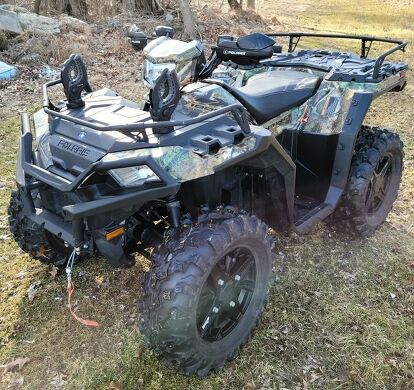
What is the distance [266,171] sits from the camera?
9.84 ft

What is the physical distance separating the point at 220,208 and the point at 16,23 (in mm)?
8833

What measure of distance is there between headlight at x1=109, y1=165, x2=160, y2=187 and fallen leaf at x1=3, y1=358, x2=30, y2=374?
1.37 m

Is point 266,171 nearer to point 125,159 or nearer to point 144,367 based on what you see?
point 125,159

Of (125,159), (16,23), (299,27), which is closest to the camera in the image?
(125,159)

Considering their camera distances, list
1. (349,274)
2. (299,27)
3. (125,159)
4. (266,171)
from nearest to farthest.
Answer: (125,159)
(266,171)
(349,274)
(299,27)

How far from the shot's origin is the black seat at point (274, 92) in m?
3.01

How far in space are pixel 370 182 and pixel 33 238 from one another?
260 centimetres

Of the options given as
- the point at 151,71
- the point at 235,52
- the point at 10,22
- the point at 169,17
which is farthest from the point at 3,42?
the point at 151,71

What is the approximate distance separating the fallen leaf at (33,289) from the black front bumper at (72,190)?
0.92 metres

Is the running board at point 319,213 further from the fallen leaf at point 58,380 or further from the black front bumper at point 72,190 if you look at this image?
the fallen leaf at point 58,380

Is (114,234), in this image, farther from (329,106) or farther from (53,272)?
(329,106)

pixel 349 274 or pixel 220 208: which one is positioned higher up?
pixel 220 208

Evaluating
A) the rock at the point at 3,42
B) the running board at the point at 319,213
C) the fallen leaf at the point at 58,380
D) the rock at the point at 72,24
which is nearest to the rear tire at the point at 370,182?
the running board at the point at 319,213

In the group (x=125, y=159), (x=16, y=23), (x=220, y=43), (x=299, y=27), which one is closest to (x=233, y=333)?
(x=125, y=159)
